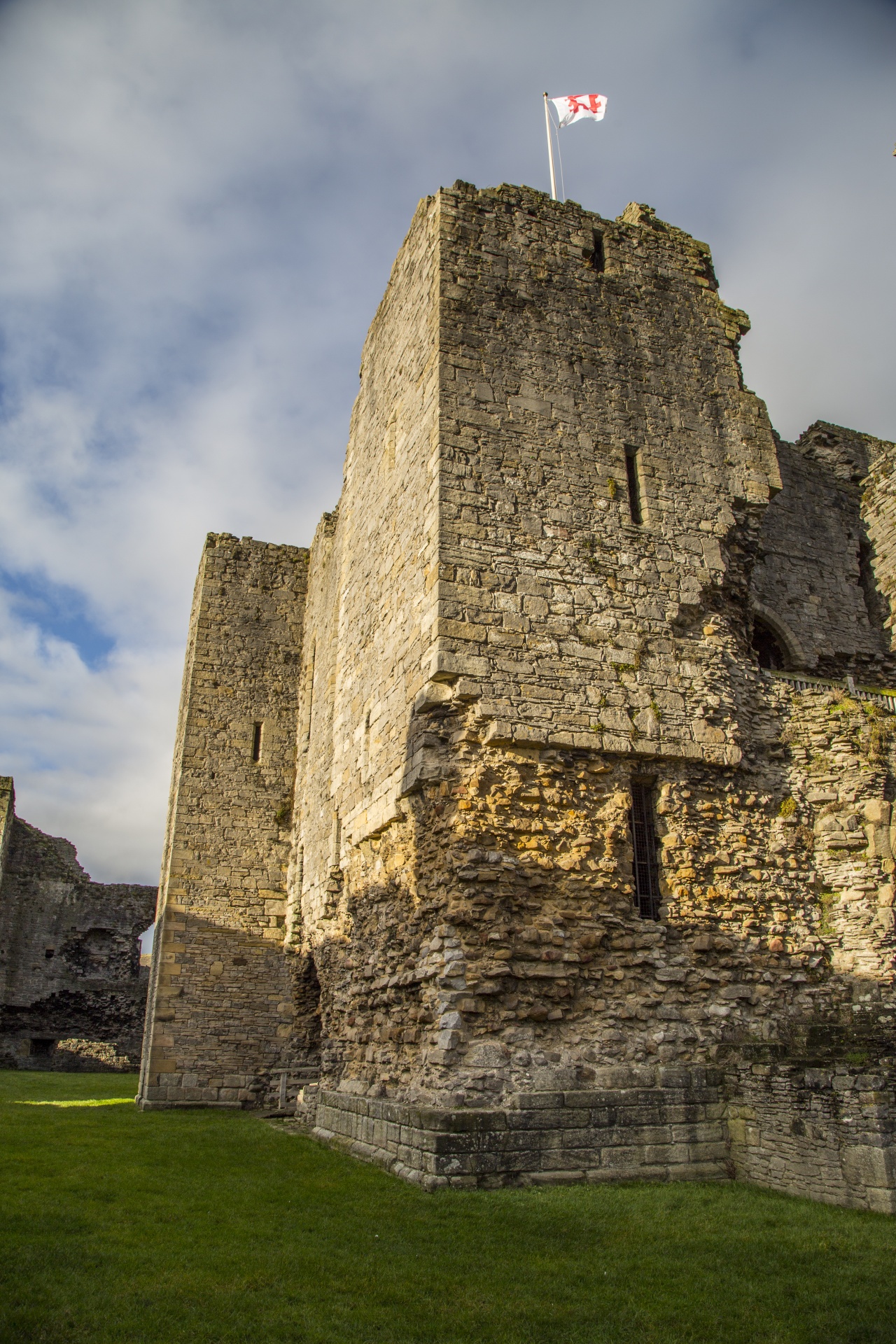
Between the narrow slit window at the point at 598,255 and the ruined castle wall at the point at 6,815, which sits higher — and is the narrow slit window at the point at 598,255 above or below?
above

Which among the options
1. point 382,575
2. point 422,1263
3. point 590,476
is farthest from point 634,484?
point 422,1263

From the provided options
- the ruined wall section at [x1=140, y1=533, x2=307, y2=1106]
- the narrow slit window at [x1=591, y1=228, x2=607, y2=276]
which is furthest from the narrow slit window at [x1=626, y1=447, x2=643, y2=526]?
the ruined wall section at [x1=140, y1=533, x2=307, y2=1106]

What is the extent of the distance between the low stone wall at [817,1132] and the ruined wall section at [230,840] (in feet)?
32.7

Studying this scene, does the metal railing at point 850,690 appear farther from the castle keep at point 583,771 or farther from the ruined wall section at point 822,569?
the ruined wall section at point 822,569

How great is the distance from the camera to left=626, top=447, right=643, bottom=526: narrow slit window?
10.1 m

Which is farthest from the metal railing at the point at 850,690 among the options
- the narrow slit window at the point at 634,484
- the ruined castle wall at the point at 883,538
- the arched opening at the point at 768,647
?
the ruined castle wall at the point at 883,538

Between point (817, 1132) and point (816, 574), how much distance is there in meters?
9.78

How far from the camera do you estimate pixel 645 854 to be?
875 centimetres

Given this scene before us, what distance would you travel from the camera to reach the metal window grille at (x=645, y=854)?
8586 mm

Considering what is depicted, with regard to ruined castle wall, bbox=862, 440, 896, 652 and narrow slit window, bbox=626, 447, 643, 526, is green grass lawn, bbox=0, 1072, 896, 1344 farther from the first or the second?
ruined castle wall, bbox=862, 440, 896, 652

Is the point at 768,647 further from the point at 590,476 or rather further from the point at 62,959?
the point at 62,959

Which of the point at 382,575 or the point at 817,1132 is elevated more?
the point at 382,575

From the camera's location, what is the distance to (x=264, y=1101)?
15094mm

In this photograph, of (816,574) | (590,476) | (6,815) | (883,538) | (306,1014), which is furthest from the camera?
(6,815)
